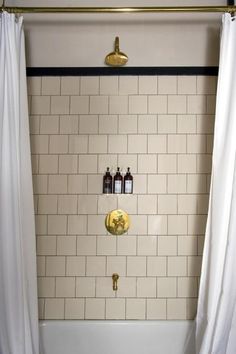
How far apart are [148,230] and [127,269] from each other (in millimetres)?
285

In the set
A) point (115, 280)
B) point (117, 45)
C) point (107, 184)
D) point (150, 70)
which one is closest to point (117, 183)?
point (107, 184)

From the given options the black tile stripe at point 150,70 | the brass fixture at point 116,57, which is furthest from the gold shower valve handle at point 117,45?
the black tile stripe at point 150,70

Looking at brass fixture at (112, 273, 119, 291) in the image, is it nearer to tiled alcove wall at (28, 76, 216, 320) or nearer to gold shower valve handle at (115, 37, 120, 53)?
tiled alcove wall at (28, 76, 216, 320)

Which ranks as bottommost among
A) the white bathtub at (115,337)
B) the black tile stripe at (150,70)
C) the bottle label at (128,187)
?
the white bathtub at (115,337)

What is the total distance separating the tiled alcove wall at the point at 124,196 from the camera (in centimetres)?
194

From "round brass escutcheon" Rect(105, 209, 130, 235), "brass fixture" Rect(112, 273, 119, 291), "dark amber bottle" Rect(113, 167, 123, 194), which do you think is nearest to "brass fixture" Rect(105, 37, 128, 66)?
"dark amber bottle" Rect(113, 167, 123, 194)

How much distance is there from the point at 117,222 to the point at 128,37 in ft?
4.00

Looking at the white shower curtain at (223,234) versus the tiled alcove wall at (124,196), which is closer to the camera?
the white shower curtain at (223,234)

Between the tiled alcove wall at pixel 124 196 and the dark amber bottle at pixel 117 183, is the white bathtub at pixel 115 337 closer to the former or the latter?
the tiled alcove wall at pixel 124 196

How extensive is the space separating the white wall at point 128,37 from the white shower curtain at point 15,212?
36 centimetres

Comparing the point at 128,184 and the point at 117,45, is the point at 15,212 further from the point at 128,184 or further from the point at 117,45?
the point at 117,45

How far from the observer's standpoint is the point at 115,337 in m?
1.89

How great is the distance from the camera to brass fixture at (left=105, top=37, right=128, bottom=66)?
6.34 feet

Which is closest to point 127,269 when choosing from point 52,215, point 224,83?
point 52,215
